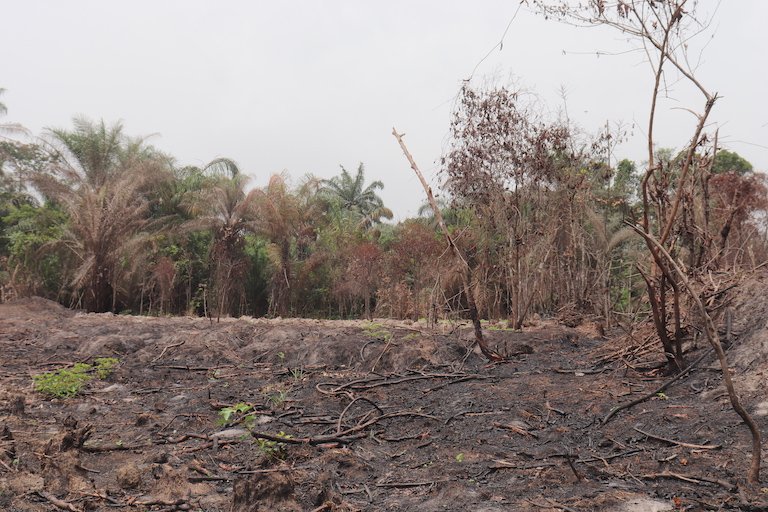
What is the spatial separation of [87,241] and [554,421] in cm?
1471

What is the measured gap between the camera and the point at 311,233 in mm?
20047

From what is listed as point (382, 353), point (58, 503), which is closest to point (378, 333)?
point (382, 353)

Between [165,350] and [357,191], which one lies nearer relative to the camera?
[165,350]

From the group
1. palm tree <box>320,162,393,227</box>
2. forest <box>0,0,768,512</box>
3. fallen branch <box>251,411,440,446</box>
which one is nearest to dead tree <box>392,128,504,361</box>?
forest <box>0,0,768,512</box>

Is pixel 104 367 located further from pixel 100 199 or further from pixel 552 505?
pixel 100 199

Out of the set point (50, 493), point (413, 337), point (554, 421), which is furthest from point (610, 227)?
point (50, 493)

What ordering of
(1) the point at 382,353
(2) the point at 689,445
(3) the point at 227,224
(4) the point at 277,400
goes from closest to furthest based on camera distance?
1. (2) the point at 689,445
2. (4) the point at 277,400
3. (1) the point at 382,353
4. (3) the point at 227,224

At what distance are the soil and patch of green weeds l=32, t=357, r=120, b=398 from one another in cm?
8

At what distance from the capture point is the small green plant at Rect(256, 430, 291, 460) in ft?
11.2

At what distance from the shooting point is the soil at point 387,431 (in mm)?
2854

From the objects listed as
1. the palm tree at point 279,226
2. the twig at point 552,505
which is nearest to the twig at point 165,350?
the twig at point 552,505

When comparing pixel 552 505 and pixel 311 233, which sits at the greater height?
pixel 311 233

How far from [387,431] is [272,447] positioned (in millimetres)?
866

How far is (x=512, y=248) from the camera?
9961mm
